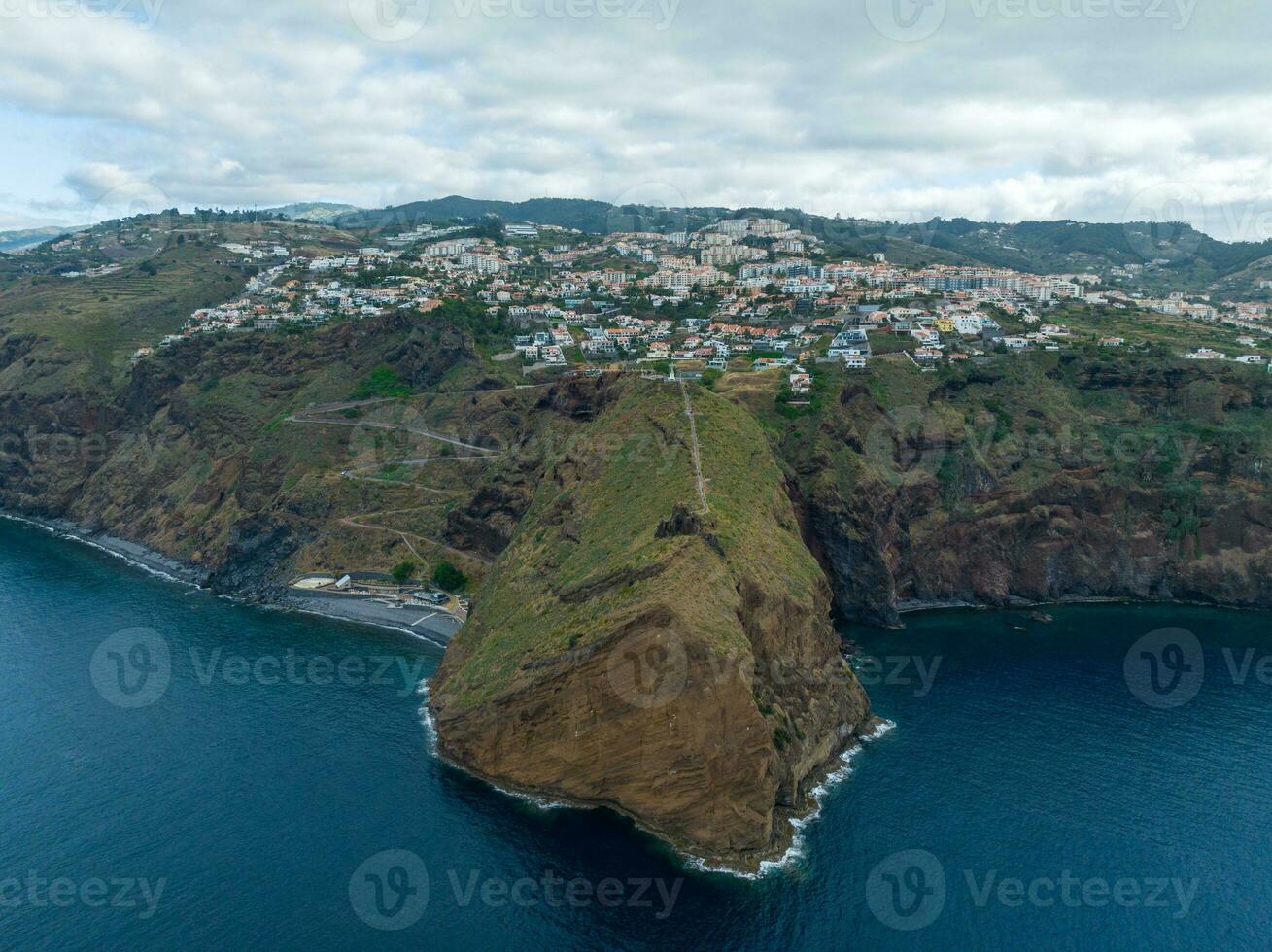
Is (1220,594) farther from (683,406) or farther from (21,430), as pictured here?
(21,430)

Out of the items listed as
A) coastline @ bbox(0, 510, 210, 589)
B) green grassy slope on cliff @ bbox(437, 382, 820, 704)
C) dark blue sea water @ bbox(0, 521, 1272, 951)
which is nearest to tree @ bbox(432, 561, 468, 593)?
dark blue sea water @ bbox(0, 521, 1272, 951)

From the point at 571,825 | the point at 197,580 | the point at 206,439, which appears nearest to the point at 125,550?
the point at 206,439

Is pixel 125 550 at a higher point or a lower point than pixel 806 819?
lower

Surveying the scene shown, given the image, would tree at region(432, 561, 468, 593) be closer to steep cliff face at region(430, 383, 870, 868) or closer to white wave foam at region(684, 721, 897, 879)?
steep cliff face at region(430, 383, 870, 868)

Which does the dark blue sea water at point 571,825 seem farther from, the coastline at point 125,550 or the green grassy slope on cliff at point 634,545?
the coastline at point 125,550

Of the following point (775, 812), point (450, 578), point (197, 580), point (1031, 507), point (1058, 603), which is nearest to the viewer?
point (775, 812)

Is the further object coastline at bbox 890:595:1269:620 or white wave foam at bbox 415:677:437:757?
coastline at bbox 890:595:1269:620

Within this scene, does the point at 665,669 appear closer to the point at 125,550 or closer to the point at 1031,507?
the point at 1031,507
